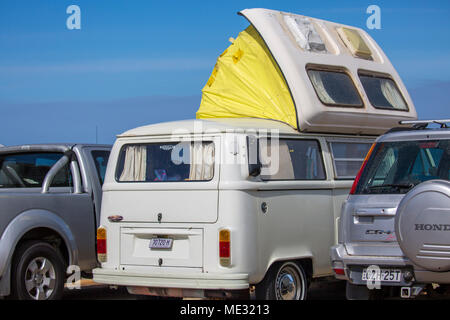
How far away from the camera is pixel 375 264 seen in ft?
26.1

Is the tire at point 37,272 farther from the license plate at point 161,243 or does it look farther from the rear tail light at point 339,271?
the rear tail light at point 339,271

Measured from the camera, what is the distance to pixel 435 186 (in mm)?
7250

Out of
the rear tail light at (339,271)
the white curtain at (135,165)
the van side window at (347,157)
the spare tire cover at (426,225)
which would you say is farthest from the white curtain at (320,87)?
the spare tire cover at (426,225)

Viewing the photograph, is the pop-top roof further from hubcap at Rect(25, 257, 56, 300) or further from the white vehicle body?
hubcap at Rect(25, 257, 56, 300)

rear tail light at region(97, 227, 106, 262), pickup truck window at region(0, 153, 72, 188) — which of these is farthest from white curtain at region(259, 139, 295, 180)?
pickup truck window at region(0, 153, 72, 188)

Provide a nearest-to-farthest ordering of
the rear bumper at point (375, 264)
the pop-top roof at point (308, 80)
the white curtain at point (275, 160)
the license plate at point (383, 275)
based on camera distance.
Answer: the rear bumper at point (375, 264)
the license plate at point (383, 275)
the white curtain at point (275, 160)
the pop-top roof at point (308, 80)

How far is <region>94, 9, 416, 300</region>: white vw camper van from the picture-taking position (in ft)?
28.8

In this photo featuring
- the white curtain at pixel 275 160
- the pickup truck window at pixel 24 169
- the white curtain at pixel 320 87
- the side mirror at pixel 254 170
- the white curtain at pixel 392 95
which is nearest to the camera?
the side mirror at pixel 254 170

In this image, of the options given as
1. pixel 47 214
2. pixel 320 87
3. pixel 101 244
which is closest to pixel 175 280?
pixel 101 244

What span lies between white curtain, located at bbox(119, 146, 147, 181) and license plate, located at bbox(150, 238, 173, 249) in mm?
801

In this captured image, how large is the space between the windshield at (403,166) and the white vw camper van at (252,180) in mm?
1310

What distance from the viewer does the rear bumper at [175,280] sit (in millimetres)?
8570

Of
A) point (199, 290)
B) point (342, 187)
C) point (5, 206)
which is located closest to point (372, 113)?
point (342, 187)

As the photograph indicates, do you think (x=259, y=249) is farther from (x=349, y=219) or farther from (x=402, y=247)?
(x=402, y=247)
